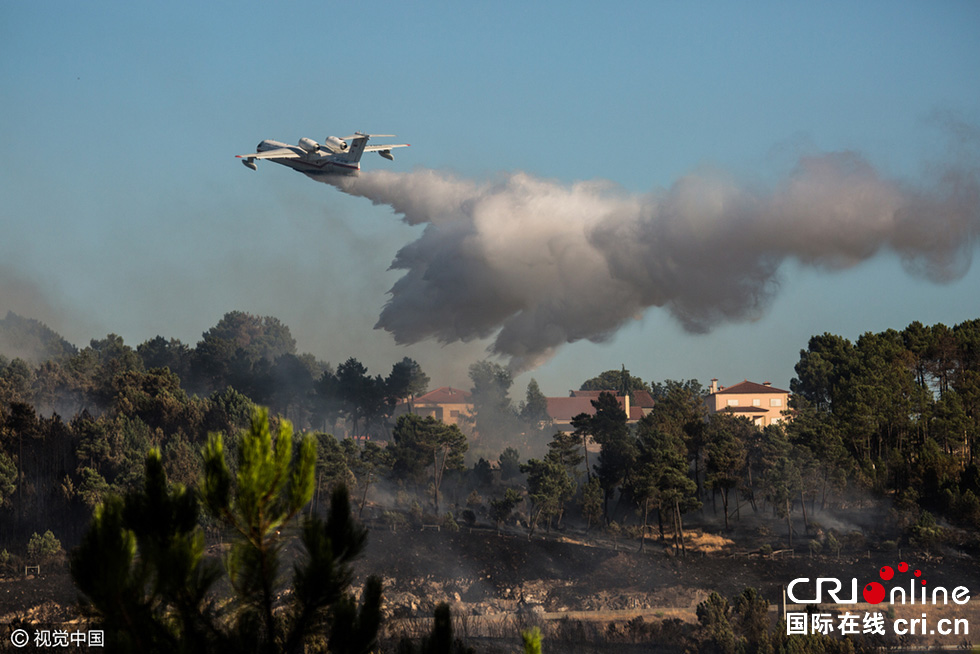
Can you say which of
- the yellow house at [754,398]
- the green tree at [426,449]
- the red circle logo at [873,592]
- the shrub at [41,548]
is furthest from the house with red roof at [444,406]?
the red circle logo at [873,592]

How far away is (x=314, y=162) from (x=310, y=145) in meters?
1.12

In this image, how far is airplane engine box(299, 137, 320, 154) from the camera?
178 ft

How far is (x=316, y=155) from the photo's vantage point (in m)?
54.8

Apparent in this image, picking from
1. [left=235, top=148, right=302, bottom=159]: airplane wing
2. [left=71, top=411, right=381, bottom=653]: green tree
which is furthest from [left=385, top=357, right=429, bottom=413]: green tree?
[left=71, top=411, right=381, bottom=653]: green tree

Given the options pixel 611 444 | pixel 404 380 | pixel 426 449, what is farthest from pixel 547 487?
pixel 404 380

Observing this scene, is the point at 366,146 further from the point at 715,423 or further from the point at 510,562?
the point at 715,423

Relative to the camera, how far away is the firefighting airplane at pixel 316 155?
54312mm

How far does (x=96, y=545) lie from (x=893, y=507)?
202ft

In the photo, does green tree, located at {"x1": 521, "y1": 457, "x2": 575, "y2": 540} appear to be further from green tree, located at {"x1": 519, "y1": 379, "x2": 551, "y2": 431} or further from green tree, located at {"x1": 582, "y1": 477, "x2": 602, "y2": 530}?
green tree, located at {"x1": 519, "y1": 379, "x2": 551, "y2": 431}

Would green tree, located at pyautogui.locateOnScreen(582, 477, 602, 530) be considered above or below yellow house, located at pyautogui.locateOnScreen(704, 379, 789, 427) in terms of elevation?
below

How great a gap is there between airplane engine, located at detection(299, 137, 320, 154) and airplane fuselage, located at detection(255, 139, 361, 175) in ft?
0.57

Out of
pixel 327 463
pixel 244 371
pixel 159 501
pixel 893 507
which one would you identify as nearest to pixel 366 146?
pixel 327 463

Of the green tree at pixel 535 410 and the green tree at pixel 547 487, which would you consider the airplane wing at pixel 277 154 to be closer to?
the green tree at pixel 547 487

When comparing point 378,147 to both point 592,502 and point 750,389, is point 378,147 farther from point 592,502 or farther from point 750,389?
point 750,389
